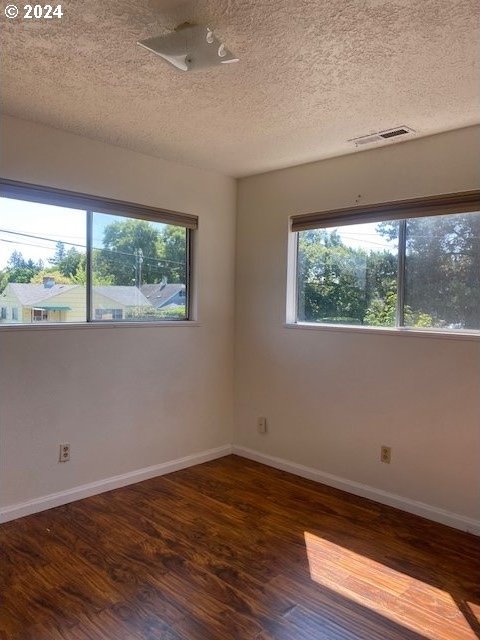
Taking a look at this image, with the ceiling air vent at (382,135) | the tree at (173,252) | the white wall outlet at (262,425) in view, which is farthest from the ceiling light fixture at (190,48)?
the white wall outlet at (262,425)

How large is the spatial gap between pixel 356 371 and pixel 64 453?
6.82 ft

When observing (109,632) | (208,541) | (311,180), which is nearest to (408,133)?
(311,180)

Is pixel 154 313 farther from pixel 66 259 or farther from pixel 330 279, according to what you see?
pixel 330 279

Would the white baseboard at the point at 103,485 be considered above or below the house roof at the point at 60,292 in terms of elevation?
below


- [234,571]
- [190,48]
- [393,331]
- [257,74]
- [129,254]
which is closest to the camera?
[190,48]

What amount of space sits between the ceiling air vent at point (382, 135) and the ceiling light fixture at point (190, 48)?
132 cm

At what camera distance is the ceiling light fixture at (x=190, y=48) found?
70.2 inches

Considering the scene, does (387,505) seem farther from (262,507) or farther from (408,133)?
(408,133)

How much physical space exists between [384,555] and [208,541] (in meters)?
0.97

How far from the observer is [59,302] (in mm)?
3018

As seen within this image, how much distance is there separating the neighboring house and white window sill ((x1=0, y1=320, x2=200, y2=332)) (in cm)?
6

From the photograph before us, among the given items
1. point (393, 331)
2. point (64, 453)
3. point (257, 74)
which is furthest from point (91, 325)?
point (393, 331)

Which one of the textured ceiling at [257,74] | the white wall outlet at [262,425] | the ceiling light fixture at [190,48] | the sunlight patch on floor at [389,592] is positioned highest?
the textured ceiling at [257,74]

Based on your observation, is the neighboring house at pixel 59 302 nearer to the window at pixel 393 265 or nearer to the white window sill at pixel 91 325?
the white window sill at pixel 91 325
